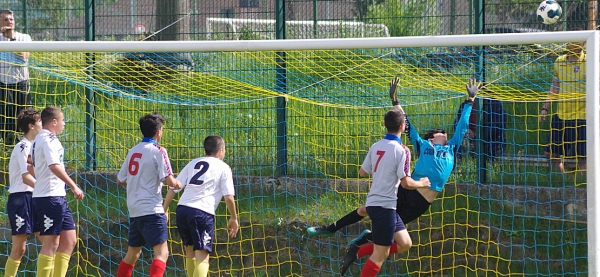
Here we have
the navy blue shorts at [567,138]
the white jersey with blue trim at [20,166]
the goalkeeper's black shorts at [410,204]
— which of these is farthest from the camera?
the navy blue shorts at [567,138]

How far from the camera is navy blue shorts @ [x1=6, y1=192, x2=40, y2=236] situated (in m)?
7.06

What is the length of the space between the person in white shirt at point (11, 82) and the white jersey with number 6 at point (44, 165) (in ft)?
6.12

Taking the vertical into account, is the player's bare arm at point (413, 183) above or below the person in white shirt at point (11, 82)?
below

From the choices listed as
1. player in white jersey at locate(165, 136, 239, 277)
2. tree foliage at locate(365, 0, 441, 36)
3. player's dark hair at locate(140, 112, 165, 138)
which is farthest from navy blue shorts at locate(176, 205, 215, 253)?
tree foliage at locate(365, 0, 441, 36)

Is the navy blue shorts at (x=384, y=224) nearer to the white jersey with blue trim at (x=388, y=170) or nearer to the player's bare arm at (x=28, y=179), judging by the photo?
the white jersey with blue trim at (x=388, y=170)

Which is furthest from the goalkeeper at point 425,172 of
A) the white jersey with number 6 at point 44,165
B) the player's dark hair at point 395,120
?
the white jersey with number 6 at point 44,165

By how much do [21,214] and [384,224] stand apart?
310 centimetres

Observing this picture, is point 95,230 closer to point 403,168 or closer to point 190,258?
point 190,258

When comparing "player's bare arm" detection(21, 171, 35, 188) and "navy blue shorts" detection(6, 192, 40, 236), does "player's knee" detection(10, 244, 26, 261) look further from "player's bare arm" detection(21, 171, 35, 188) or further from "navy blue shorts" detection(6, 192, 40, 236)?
"player's bare arm" detection(21, 171, 35, 188)

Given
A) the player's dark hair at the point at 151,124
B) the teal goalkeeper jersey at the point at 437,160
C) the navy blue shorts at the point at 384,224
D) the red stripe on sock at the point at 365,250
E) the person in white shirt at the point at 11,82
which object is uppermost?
the person in white shirt at the point at 11,82

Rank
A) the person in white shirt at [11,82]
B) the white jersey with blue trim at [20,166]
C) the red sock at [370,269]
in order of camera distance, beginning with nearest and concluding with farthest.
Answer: the red sock at [370,269], the white jersey with blue trim at [20,166], the person in white shirt at [11,82]

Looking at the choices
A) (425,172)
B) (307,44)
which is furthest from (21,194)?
(425,172)

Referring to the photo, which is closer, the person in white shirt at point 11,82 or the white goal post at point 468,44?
the white goal post at point 468,44

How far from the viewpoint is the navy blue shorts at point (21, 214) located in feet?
23.2
